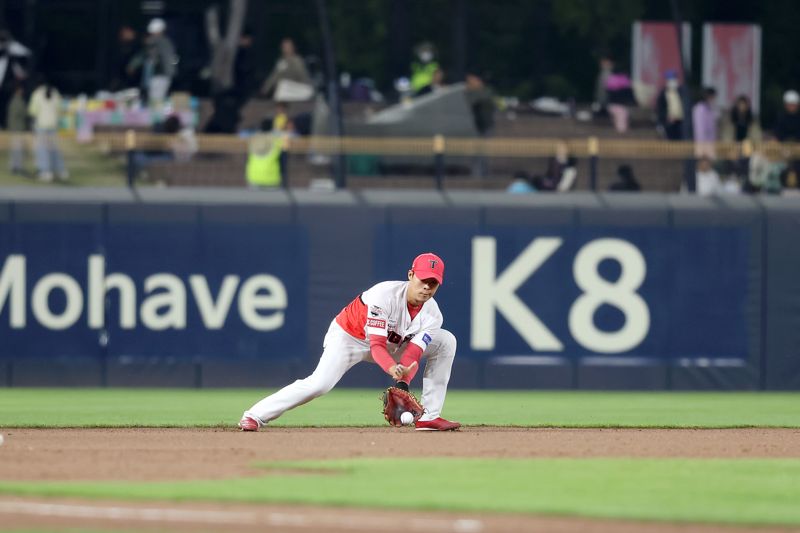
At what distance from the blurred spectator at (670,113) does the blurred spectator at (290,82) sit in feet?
17.8

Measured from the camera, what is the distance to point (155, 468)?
10.6 metres

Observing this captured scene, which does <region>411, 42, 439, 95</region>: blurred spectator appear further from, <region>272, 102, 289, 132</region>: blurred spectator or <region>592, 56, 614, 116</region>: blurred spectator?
<region>272, 102, 289, 132</region>: blurred spectator

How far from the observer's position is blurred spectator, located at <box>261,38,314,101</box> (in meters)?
25.8

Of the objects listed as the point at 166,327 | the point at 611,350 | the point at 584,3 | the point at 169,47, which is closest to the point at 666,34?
the point at 584,3

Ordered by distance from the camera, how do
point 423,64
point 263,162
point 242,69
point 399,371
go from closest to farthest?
point 399,371
point 263,162
point 242,69
point 423,64

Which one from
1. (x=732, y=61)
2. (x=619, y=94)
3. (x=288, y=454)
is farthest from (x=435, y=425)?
(x=732, y=61)

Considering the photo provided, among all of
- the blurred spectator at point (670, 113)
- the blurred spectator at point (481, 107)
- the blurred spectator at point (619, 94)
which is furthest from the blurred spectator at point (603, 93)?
the blurred spectator at point (481, 107)

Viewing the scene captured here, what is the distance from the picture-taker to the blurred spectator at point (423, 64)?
3187 cm

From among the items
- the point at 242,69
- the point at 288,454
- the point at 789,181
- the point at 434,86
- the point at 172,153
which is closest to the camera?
the point at 288,454

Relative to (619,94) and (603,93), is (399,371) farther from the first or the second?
(603,93)

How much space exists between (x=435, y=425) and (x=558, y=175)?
8.67 metres

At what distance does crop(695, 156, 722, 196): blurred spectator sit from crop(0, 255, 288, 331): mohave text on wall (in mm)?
5551

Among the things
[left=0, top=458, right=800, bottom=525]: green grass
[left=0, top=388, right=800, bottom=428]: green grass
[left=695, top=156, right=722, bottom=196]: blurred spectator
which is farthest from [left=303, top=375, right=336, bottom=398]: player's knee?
[left=695, top=156, right=722, bottom=196]: blurred spectator

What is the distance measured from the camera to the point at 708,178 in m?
21.4
